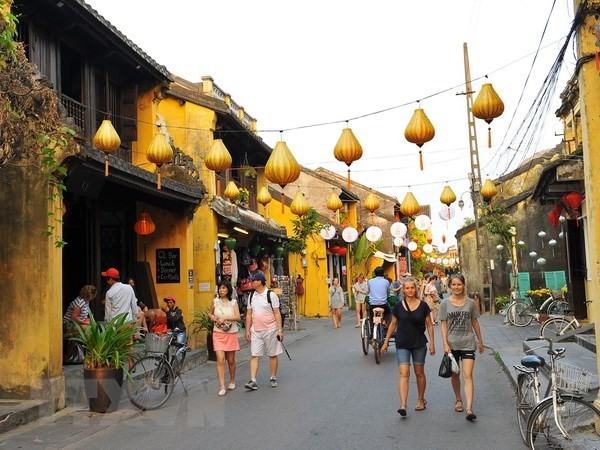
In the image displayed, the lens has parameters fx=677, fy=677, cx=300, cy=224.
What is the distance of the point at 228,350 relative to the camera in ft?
35.7

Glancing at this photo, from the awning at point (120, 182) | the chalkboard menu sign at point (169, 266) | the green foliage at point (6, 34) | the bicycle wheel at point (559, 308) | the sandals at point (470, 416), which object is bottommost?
the sandals at point (470, 416)

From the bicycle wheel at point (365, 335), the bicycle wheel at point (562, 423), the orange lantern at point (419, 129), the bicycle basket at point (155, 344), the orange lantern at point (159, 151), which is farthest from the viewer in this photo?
the bicycle wheel at point (365, 335)

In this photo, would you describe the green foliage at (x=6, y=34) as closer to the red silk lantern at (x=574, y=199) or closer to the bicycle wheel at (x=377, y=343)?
the bicycle wheel at (x=377, y=343)

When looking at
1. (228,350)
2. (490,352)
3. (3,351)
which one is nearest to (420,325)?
(228,350)

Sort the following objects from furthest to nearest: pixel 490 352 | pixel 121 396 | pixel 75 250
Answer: pixel 490 352 → pixel 75 250 → pixel 121 396

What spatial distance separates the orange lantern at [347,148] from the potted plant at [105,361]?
4.05 metres

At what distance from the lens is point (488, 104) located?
898 centimetres

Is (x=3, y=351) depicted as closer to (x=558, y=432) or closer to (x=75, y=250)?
(x=75, y=250)

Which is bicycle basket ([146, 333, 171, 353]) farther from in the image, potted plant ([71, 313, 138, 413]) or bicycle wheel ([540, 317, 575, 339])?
bicycle wheel ([540, 317, 575, 339])

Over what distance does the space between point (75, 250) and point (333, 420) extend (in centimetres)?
777

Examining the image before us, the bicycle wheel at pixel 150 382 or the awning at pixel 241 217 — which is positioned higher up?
the awning at pixel 241 217

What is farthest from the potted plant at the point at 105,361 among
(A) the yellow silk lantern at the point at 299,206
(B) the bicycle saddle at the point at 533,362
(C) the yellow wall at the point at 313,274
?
(C) the yellow wall at the point at 313,274

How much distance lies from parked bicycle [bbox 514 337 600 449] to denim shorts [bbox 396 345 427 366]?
1971 mm

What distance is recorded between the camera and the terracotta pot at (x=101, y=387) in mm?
9422
